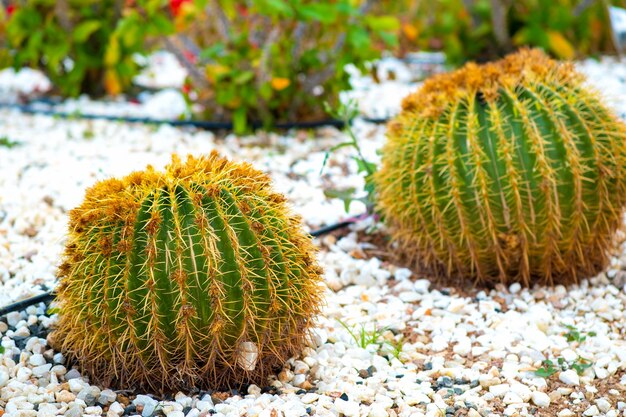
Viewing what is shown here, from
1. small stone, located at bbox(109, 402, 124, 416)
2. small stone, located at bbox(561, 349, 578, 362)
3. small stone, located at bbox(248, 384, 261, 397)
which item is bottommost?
small stone, located at bbox(109, 402, 124, 416)

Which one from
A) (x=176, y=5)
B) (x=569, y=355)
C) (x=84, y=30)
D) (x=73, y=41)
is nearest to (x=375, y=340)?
Result: (x=569, y=355)

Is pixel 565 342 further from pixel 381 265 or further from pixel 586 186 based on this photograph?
pixel 381 265

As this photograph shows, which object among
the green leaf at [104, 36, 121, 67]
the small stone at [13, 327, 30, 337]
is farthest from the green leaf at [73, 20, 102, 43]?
the small stone at [13, 327, 30, 337]

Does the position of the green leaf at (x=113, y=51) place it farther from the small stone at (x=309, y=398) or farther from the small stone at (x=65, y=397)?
the small stone at (x=309, y=398)

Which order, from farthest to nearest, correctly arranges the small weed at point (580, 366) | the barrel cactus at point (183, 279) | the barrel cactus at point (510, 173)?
the barrel cactus at point (510, 173) → the small weed at point (580, 366) → the barrel cactus at point (183, 279)

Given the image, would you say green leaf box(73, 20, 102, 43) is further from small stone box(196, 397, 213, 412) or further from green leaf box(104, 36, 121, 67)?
small stone box(196, 397, 213, 412)

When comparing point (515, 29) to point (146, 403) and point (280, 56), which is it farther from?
point (146, 403)

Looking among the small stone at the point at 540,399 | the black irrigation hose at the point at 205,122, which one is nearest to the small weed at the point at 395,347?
the small stone at the point at 540,399
